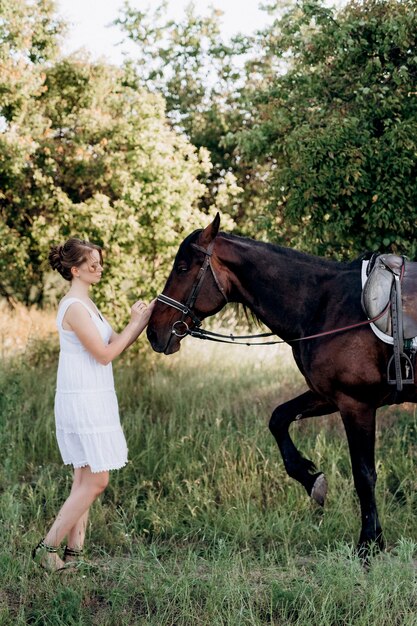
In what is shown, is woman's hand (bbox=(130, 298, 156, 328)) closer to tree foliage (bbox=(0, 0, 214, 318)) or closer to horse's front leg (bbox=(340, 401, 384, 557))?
horse's front leg (bbox=(340, 401, 384, 557))

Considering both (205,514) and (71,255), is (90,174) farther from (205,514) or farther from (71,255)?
(71,255)

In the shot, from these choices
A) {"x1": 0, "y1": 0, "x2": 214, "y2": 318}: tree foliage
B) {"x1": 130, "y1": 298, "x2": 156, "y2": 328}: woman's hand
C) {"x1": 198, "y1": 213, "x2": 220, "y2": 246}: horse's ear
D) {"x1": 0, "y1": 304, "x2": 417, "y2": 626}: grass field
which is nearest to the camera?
{"x1": 0, "y1": 304, "x2": 417, "y2": 626}: grass field

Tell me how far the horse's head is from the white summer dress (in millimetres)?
485

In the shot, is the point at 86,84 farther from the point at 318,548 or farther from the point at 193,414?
the point at 318,548

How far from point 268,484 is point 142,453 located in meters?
1.19

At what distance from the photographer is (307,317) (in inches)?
191

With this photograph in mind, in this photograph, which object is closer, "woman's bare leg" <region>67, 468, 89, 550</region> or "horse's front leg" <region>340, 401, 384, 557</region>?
"woman's bare leg" <region>67, 468, 89, 550</region>

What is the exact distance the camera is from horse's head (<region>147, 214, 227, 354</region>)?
15.6 ft

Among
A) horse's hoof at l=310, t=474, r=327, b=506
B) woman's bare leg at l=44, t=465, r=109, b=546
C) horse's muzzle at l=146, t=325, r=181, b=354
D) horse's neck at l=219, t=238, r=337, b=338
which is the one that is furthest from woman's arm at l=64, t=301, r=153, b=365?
horse's hoof at l=310, t=474, r=327, b=506

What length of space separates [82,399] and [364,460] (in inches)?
71.3

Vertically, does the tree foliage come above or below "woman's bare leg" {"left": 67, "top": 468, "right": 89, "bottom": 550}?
above

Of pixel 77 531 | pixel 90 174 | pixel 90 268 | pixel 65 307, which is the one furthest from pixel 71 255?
pixel 90 174

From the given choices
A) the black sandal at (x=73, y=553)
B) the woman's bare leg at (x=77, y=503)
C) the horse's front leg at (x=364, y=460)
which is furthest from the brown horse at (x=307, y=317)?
the black sandal at (x=73, y=553)

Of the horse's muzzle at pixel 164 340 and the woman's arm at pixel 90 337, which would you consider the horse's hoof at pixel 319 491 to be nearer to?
the horse's muzzle at pixel 164 340
